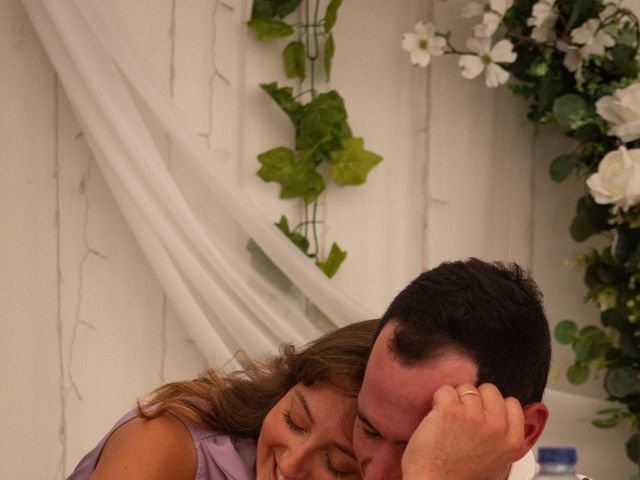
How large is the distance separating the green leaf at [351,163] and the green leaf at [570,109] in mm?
456

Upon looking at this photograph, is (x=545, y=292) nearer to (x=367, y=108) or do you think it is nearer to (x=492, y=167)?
(x=492, y=167)

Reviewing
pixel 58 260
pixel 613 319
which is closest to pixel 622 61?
pixel 613 319

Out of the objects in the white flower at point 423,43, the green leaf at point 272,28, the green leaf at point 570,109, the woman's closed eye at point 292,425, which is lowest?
the woman's closed eye at point 292,425

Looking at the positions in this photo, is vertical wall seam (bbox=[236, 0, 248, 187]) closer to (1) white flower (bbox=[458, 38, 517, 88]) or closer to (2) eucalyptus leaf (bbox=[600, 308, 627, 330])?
(1) white flower (bbox=[458, 38, 517, 88])

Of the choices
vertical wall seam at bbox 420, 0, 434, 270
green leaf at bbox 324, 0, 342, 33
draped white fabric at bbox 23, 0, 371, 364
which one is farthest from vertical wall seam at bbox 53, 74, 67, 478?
vertical wall seam at bbox 420, 0, 434, 270

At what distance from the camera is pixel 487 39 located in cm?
239

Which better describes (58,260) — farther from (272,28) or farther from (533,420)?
(533,420)

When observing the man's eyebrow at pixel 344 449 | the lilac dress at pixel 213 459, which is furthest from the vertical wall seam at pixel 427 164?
the man's eyebrow at pixel 344 449

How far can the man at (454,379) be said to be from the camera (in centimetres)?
124

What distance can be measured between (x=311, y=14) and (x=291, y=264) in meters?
0.63

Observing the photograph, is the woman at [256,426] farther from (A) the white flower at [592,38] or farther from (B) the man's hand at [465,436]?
(A) the white flower at [592,38]

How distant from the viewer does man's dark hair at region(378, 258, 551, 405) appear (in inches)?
49.9

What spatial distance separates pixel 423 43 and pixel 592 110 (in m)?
0.42

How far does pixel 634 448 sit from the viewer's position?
7.74 feet
